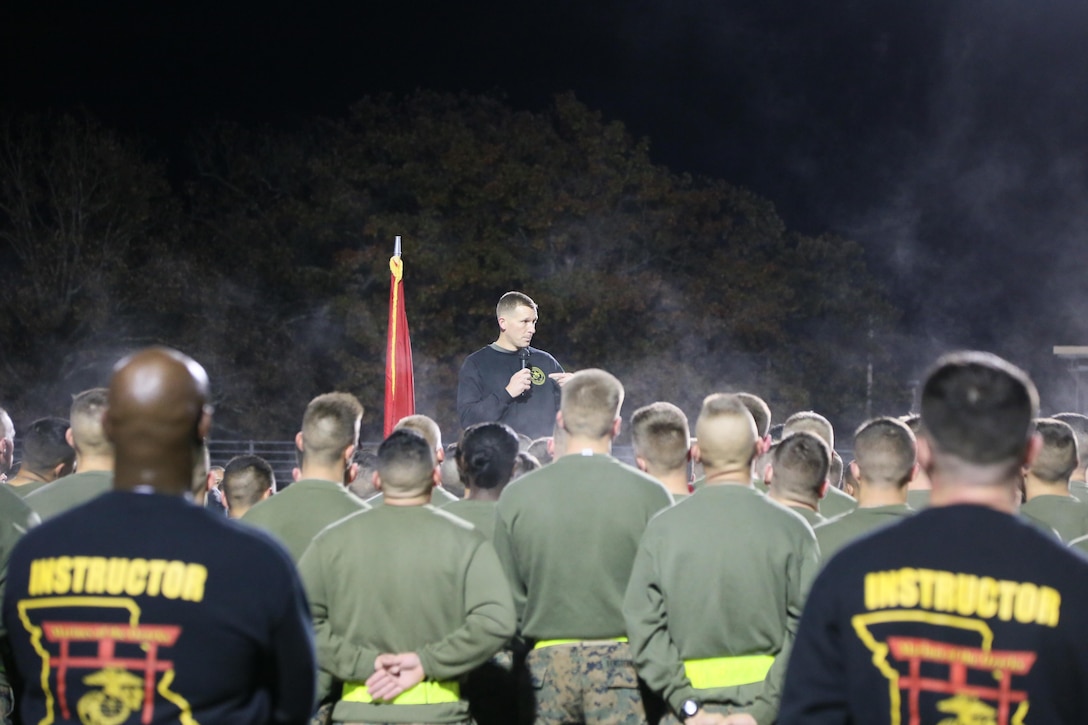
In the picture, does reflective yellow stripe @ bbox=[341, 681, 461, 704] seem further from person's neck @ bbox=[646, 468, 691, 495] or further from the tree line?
the tree line

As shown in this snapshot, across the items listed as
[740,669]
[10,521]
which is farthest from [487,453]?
[10,521]

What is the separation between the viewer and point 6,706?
5332mm

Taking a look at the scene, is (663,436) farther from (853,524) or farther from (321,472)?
Answer: (321,472)

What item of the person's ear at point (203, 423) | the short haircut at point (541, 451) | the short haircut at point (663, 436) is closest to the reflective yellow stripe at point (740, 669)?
the short haircut at point (663, 436)

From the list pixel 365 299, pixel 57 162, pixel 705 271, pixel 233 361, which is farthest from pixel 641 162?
pixel 57 162

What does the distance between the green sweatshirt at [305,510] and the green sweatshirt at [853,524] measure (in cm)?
197

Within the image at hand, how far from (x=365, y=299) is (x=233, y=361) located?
132 inches

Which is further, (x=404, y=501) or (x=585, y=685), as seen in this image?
(x=585, y=685)

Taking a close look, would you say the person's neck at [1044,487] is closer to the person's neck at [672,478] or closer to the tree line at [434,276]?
Answer: the person's neck at [672,478]

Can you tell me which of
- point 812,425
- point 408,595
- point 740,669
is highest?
point 812,425

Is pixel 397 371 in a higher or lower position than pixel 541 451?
higher

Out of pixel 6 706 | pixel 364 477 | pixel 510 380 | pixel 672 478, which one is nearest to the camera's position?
pixel 6 706

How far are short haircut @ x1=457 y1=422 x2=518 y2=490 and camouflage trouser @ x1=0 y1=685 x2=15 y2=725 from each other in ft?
7.39

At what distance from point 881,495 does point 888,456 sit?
165mm
